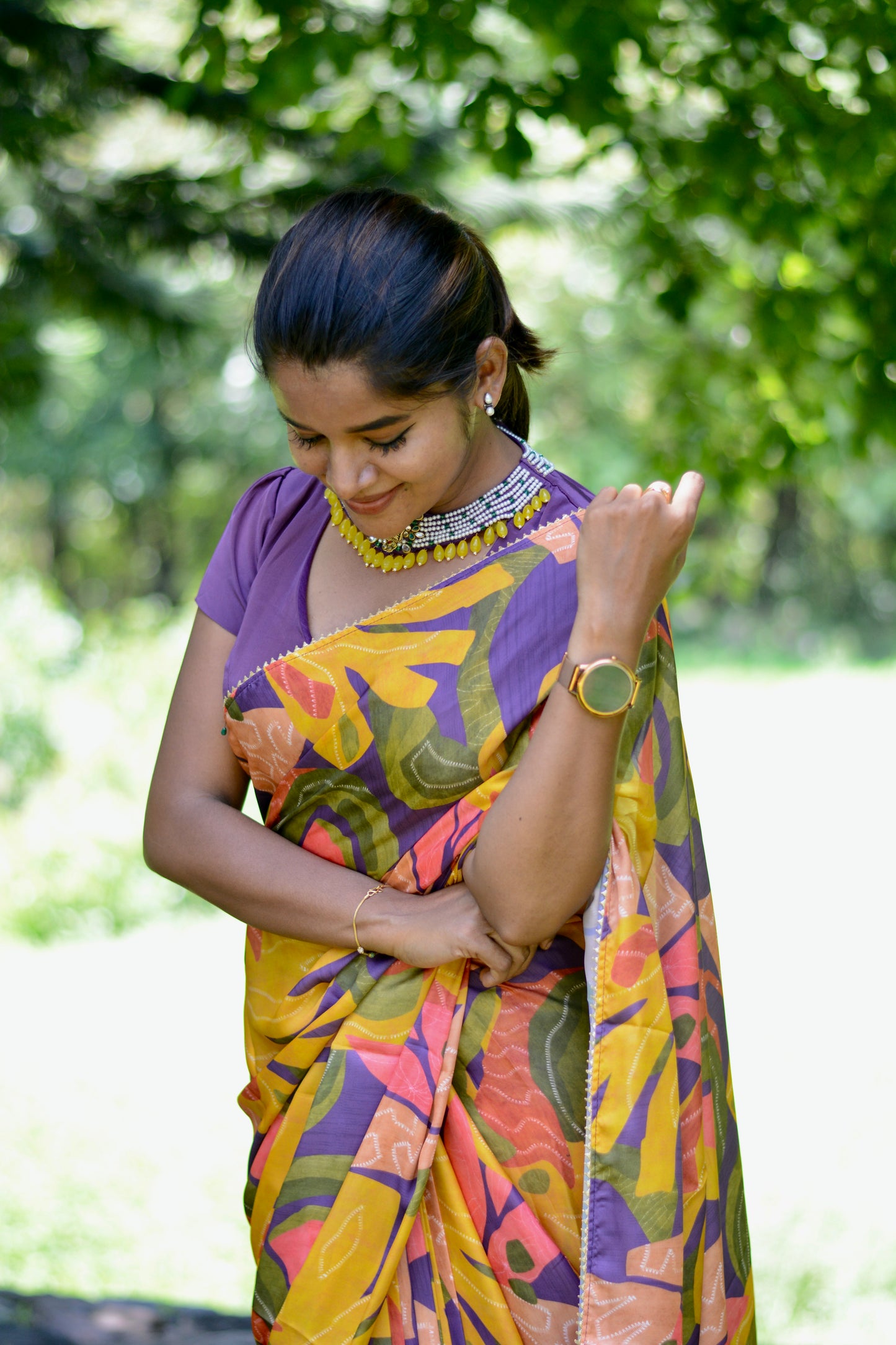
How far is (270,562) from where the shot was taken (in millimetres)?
1697

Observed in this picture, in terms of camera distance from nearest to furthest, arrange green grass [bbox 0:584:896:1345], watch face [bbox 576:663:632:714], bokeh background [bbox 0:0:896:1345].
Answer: watch face [bbox 576:663:632:714] < bokeh background [bbox 0:0:896:1345] < green grass [bbox 0:584:896:1345]

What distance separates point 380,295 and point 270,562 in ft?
1.39

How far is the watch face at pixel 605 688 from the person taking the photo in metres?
1.33

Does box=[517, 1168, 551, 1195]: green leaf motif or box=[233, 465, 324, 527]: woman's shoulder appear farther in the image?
box=[233, 465, 324, 527]: woman's shoulder

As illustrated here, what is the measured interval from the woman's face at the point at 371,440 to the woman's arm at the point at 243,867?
1.04 ft

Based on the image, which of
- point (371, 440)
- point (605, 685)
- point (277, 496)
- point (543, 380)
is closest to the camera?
point (605, 685)

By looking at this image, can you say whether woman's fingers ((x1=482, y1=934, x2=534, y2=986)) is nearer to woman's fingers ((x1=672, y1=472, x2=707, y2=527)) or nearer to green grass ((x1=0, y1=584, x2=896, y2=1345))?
woman's fingers ((x1=672, y1=472, x2=707, y2=527))

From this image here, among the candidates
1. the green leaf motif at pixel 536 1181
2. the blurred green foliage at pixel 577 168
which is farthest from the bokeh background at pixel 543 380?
the green leaf motif at pixel 536 1181

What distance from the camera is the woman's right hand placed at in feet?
4.80

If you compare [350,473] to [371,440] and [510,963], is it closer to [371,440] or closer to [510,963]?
[371,440]

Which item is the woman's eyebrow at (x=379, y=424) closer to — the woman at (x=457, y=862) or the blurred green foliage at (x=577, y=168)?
the woman at (x=457, y=862)

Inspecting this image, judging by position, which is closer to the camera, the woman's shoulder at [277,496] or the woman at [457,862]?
the woman at [457,862]

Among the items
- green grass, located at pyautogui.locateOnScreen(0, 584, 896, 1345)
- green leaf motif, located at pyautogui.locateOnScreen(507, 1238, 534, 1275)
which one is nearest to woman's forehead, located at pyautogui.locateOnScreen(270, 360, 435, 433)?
green leaf motif, located at pyautogui.locateOnScreen(507, 1238, 534, 1275)

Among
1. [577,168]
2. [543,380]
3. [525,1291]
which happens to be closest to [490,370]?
[525,1291]
